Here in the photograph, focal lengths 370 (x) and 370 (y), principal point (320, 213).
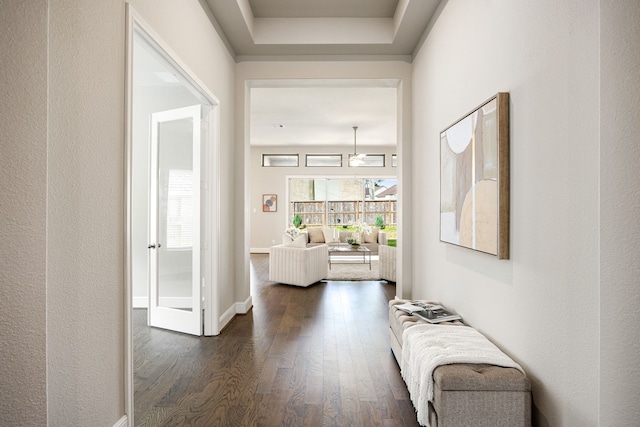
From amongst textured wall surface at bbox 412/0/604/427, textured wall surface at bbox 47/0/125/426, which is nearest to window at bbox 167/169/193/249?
textured wall surface at bbox 47/0/125/426

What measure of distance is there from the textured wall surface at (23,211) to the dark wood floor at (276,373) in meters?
1.12

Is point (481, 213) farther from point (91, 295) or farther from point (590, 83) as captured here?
point (91, 295)

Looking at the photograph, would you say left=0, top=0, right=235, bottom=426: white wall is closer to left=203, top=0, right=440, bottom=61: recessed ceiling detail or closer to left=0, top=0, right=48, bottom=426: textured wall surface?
left=0, top=0, right=48, bottom=426: textured wall surface

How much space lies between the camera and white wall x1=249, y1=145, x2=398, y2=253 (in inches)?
425

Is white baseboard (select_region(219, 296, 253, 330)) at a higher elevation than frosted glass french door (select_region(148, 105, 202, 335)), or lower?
lower

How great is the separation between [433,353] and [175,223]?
2.81 m

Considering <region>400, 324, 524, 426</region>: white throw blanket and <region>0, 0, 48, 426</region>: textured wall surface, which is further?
<region>400, 324, 524, 426</region>: white throw blanket

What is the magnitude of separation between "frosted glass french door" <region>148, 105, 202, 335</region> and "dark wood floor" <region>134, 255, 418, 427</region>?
258 millimetres

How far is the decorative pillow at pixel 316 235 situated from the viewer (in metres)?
9.70

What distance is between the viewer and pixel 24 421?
115cm

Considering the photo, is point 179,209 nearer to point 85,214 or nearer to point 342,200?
point 85,214

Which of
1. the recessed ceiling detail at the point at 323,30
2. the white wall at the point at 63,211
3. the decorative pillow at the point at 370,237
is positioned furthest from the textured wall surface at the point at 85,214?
the decorative pillow at the point at 370,237

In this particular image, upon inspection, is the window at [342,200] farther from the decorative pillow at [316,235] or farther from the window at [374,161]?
the decorative pillow at [316,235]

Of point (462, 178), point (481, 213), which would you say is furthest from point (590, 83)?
point (462, 178)
